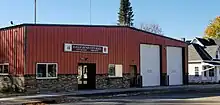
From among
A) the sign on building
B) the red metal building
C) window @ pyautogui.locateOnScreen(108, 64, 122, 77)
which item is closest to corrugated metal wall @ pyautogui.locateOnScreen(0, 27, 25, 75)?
the red metal building

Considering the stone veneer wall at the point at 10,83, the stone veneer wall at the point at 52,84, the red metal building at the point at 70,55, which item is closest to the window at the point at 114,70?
the red metal building at the point at 70,55

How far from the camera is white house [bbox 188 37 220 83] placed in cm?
5406

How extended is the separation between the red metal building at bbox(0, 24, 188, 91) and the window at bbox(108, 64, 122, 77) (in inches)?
3.6

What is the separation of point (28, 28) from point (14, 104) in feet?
30.9

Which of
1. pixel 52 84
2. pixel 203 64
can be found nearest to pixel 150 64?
pixel 52 84

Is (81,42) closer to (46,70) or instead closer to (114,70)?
(46,70)

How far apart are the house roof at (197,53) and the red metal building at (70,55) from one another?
17978 mm

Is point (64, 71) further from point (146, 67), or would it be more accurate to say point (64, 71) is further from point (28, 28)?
point (146, 67)

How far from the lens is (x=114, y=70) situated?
37.0 metres

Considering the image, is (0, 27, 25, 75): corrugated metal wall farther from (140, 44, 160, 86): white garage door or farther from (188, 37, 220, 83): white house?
(188, 37, 220, 83): white house

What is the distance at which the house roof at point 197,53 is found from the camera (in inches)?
2201

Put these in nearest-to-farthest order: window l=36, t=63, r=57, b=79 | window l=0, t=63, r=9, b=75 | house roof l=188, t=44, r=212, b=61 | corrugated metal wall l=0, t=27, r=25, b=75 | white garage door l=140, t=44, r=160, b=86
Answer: corrugated metal wall l=0, t=27, r=25, b=75
window l=36, t=63, r=57, b=79
window l=0, t=63, r=9, b=75
white garage door l=140, t=44, r=160, b=86
house roof l=188, t=44, r=212, b=61

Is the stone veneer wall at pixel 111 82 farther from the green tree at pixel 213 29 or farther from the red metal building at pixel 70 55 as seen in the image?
the green tree at pixel 213 29

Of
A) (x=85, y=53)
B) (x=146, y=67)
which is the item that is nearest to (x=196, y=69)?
(x=146, y=67)
